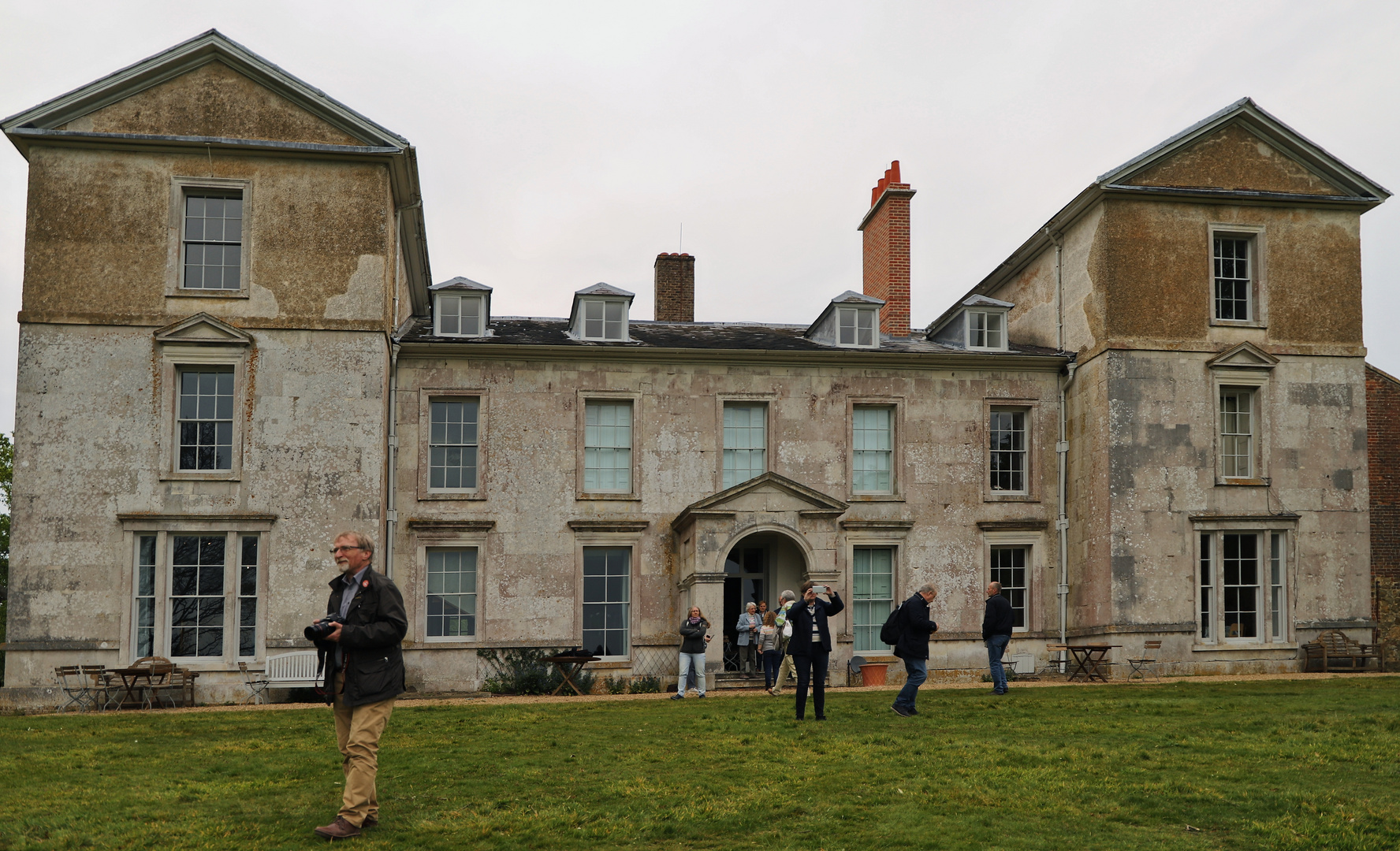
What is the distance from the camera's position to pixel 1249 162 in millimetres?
25250

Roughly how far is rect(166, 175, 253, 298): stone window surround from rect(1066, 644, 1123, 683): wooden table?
16541mm

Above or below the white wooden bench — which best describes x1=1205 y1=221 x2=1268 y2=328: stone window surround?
above

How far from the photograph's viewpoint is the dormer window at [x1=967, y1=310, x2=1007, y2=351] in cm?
2683

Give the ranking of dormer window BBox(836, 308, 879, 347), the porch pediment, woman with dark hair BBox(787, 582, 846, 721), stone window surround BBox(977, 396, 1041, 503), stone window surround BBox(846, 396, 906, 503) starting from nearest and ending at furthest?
woman with dark hair BBox(787, 582, 846, 721) < the porch pediment < stone window surround BBox(846, 396, 906, 503) < stone window surround BBox(977, 396, 1041, 503) < dormer window BBox(836, 308, 879, 347)

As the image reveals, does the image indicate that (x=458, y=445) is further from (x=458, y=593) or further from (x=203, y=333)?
(x=203, y=333)

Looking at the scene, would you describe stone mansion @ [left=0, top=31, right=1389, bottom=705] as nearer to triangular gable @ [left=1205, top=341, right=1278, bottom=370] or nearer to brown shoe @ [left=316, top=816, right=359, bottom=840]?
triangular gable @ [left=1205, top=341, right=1278, bottom=370]

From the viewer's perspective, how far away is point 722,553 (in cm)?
2331

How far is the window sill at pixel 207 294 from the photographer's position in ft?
72.7

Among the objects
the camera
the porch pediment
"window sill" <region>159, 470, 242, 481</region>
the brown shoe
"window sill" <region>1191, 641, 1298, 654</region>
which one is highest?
"window sill" <region>159, 470, 242, 481</region>

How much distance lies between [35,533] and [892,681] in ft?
51.5

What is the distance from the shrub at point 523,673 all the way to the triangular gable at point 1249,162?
14.4 metres

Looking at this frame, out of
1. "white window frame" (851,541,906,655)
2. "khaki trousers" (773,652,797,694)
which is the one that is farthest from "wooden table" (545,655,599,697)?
"white window frame" (851,541,906,655)

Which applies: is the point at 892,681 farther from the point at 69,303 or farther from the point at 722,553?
the point at 69,303

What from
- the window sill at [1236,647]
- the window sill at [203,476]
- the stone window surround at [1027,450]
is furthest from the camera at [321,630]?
the window sill at [1236,647]
